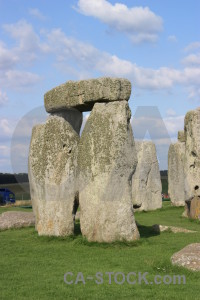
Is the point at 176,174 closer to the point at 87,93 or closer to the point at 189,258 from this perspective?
the point at 87,93

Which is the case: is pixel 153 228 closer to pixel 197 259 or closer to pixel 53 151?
pixel 53 151

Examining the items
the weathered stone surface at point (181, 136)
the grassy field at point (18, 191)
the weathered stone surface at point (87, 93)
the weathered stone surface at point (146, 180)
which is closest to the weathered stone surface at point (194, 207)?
the weathered stone surface at point (146, 180)

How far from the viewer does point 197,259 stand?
25.8 ft

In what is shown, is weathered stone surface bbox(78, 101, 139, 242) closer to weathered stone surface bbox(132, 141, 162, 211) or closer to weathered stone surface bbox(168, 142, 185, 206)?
weathered stone surface bbox(132, 141, 162, 211)

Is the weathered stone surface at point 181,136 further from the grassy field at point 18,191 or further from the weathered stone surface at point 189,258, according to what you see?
the weathered stone surface at point 189,258

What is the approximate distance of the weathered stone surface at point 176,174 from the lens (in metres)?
23.9

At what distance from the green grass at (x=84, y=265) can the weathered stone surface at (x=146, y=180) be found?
987cm

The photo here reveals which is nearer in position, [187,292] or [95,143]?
[187,292]

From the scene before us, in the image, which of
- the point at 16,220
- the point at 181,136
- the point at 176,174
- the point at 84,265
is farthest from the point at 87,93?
the point at 176,174

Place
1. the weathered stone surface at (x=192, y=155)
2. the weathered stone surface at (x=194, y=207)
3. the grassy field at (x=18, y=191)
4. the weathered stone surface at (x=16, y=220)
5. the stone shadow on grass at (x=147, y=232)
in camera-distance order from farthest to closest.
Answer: the grassy field at (x=18, y=191) < the weathered stone surface at (x=194, y=207) < the weathered stone surface at (x=192, y=155) < the weathered stone surface at (x=16, y=220) < the stone shadow on grass at (x=147, y=232)

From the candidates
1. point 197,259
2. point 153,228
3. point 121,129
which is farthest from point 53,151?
point 197,259

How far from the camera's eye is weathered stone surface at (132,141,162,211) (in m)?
22.6

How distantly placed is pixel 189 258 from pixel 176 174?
16.7 metres

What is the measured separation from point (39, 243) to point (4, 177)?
32.8 m
